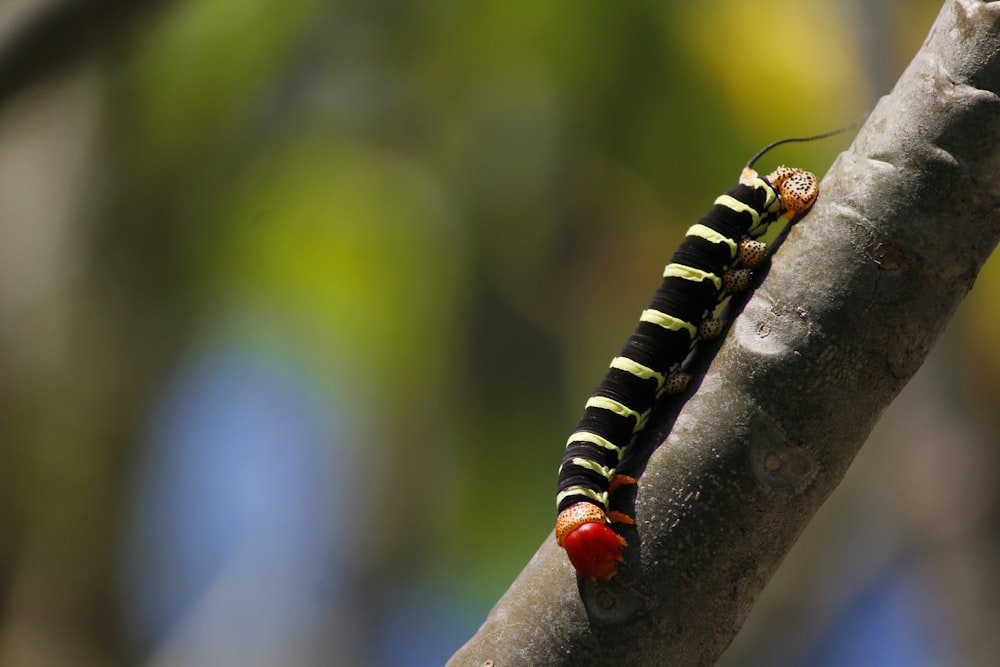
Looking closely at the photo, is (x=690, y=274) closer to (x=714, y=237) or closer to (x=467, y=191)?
(x=714, y=237)

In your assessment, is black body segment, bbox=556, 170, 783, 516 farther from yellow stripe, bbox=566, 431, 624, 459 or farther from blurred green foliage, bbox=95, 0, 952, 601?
blurred green foliage, bbox=95, 0, 952, 601

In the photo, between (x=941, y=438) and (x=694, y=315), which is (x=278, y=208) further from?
(x=694, y=315)

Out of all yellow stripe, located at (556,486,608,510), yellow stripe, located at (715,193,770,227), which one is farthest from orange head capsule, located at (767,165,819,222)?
yellow stripe, located at (556,486,608,510)

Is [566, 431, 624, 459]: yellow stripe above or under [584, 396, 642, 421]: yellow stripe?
under

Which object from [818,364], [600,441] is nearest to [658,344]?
[600,441]

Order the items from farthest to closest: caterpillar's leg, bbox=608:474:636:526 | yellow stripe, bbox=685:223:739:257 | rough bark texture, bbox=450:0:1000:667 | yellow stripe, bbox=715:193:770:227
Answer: yellow stripe, bbox=715:193:770:227, yellow stripe, bbox=685:223:739:257, caterpillar's leg, bbox=608:474:636:526, rough bark texture, bbox=450:0:1000:667

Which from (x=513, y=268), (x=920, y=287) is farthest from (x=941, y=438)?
(x=513, y=268)

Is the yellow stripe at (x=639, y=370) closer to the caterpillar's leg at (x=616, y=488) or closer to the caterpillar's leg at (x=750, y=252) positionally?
the caterpillar's leg at (x=750, y=252)

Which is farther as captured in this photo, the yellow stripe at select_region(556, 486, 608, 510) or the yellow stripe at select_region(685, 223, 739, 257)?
the yellow stripe at select_region(685, 223, 739, 257)
